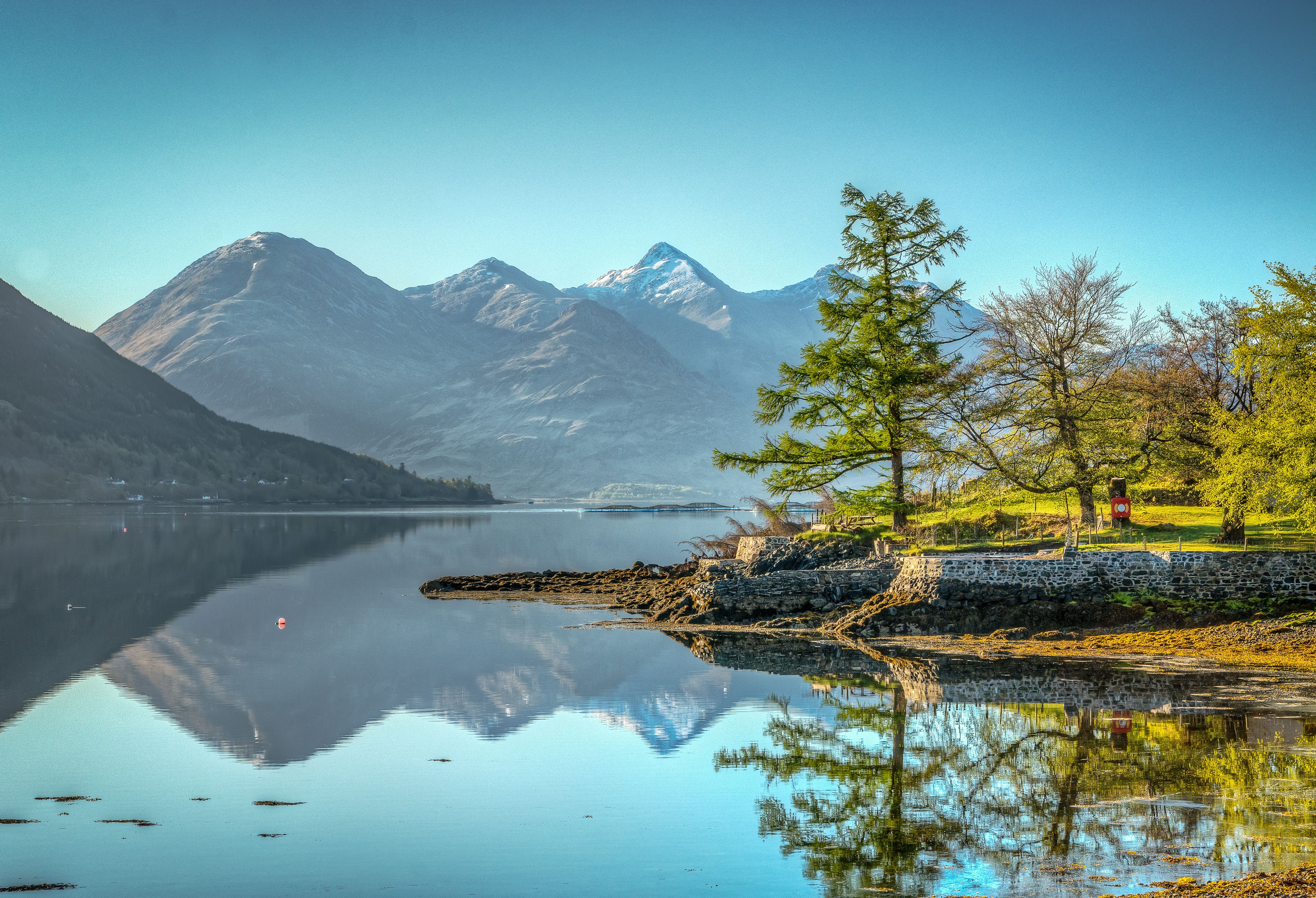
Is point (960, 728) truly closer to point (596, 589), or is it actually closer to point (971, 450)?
point (971, 450)

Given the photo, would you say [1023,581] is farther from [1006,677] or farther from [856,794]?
[856,794]

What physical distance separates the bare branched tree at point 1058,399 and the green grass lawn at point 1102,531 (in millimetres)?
1808

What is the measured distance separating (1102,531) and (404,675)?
21.2 metres

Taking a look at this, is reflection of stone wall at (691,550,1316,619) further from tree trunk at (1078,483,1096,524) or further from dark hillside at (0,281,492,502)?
dark hillside at (0,281,492,502)

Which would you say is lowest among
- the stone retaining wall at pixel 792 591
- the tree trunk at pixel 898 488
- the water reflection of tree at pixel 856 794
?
the water reflection of tree at pixel 856 794

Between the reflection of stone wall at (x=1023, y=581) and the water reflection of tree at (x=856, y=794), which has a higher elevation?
the reflection of stone wall at (x=1023, y=581)

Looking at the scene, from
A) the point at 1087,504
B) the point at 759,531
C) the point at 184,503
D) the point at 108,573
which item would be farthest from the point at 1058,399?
the point at 184,503

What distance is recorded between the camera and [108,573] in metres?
49.6

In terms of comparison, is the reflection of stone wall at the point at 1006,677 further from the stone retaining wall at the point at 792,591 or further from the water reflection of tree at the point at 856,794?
the stone retaining wall at the point at 792,591

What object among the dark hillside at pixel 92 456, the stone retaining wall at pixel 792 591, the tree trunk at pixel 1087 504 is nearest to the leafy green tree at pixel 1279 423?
the tree trunk at pixel 1087 504

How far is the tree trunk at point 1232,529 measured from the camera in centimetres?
2653

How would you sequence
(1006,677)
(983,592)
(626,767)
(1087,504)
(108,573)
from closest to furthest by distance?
(626,767) → (1006,677) → (983,592) → (1087,504) → (108,573)

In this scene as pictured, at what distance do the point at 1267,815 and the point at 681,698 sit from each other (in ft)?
35.6

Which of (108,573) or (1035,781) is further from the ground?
(108,573)
